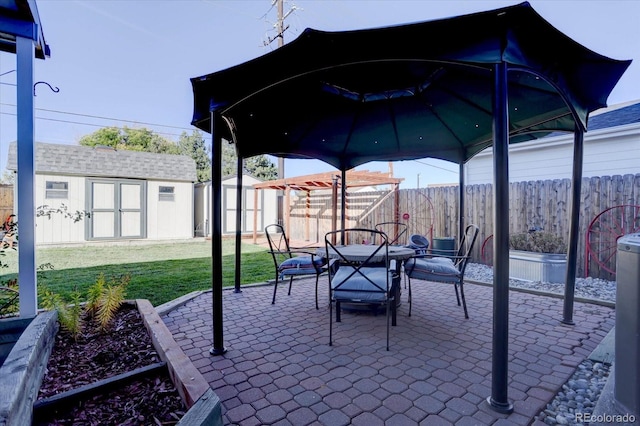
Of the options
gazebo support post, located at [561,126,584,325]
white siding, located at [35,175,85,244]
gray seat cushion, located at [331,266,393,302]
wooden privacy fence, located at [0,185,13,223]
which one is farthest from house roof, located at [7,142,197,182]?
gazebo support post, located at [561,126,584,325]

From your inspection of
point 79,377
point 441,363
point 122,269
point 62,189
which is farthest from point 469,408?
point 62,189

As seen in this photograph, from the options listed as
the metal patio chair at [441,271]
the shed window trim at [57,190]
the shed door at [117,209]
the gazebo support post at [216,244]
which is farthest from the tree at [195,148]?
the metal patio chair at [441,271]

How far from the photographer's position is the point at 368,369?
2229 millimetres

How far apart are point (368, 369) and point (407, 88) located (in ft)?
9.70

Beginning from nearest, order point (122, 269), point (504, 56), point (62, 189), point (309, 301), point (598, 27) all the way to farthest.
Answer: point (504, 56) < point (309, 301) < point (122, 269) < point (598, 27) < point (62, 189)

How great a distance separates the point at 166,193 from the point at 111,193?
175 centimetres

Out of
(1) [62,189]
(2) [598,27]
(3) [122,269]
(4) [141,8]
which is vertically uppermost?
(4) [141,8]

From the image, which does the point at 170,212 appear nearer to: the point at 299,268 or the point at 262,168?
the point at 299,268

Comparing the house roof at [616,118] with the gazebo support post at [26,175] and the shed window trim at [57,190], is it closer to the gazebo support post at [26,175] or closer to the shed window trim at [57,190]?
the gazebo support post at [26,175]

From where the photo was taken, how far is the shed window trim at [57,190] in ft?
33.6

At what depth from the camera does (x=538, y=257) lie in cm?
491

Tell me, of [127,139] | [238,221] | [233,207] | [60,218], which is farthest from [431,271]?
[127,139]

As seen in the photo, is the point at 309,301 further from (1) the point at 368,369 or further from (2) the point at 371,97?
(2) the point at 371,97

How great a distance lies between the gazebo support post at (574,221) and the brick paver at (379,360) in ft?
0.59
